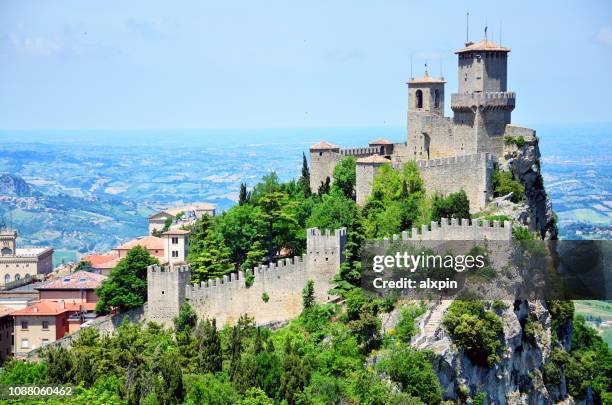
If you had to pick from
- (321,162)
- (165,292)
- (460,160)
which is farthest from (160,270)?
(460,160)

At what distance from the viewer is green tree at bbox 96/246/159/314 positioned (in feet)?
184

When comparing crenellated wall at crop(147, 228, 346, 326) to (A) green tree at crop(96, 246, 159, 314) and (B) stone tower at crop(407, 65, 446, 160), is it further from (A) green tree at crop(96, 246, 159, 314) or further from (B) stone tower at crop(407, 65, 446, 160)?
(B) stone tower at crop(407, 65, 446, 160)

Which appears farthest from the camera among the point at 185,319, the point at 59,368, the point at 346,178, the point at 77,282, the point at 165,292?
the point at 77,282

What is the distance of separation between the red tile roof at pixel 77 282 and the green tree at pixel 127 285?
6.33 m

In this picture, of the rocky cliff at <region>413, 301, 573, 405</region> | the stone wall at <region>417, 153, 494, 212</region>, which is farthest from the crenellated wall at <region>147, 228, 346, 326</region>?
the stone wall at <region>417, 153, 494, 212</region>

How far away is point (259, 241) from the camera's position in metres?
57.5

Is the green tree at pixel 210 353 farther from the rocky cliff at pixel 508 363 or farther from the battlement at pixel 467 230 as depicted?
the battlement at pixel 467 230

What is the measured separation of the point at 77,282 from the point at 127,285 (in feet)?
32.7

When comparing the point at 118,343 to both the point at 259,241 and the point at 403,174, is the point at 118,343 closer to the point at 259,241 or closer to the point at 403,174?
the point at 259,241

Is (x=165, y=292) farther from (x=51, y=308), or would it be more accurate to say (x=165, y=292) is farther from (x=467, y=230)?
(x=467, y=230)

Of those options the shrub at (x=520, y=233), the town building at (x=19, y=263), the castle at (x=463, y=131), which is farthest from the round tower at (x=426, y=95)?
the town building at (x=19, y=263)

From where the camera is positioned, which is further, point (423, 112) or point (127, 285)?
point (423, 112)

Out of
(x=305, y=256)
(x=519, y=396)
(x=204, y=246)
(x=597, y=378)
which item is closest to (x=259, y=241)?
(x=204, y=246)

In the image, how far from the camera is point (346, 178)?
61688mm
